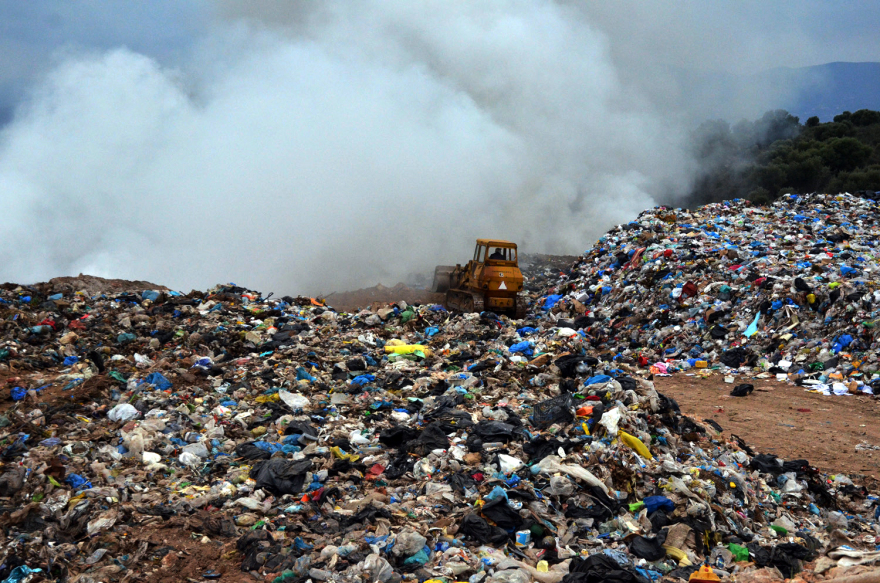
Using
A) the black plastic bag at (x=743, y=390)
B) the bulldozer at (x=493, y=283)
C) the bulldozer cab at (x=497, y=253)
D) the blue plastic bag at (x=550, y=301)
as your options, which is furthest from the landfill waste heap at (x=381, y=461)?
the blue plastic bag at (x=550, y=301)

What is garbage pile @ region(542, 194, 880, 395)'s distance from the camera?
9172 mm

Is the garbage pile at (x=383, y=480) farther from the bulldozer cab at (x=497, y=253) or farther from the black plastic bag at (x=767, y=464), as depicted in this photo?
the bulldozer cab at (x=497, y=253)

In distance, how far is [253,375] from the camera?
304 inches

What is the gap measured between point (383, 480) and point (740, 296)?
8.60m

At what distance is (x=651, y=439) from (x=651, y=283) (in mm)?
8219

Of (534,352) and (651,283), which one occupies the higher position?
(651,283)

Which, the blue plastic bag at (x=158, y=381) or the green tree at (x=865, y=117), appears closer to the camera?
the blue plastic bag at (x=158, y=381)

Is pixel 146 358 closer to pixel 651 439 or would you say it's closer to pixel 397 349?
pixel 397 349

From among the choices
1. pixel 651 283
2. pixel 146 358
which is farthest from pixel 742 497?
pixel 651 283

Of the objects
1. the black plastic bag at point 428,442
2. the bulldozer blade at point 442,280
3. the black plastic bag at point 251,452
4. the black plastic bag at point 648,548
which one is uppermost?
the bulldozer blade at point 442,280

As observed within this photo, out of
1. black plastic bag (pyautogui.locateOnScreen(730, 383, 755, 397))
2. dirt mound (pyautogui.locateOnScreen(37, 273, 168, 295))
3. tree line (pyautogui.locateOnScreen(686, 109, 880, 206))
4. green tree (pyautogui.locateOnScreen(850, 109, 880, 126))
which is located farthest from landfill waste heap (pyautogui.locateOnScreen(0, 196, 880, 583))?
green tree (pyautogui.locateOnScreen(850, 109, 880, 126))

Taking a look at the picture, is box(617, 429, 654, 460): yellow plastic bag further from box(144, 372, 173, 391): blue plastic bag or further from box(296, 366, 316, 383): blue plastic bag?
box(144, 372, 173, 391): blue plastic bag

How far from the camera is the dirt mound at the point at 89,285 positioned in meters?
11.3

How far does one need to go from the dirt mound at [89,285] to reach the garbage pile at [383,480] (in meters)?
2.88
